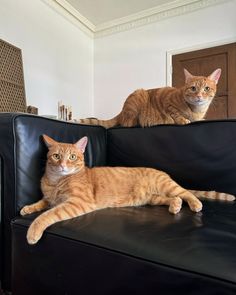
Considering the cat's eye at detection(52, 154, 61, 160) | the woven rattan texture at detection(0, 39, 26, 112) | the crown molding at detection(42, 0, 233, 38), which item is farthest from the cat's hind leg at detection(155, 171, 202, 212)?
the crown molding at detection(42, 0, 233, 38)

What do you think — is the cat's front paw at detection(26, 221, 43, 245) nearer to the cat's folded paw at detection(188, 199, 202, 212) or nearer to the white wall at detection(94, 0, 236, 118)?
the cat's folded paw at detection(188, 199, 202, 212)

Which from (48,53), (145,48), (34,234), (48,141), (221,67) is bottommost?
(34,234)

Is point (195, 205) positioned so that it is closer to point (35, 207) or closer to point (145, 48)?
point (35, 207)

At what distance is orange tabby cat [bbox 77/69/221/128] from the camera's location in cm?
148

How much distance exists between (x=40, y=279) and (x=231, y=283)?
1.92 feet

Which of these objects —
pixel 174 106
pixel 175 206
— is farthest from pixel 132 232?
pixel 174 106

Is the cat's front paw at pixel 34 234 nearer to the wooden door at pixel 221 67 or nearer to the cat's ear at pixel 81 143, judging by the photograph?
the cat's ear at pixel 81 143

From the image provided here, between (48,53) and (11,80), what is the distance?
791 millimetres

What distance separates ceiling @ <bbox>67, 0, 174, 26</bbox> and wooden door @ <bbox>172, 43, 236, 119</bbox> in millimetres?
863

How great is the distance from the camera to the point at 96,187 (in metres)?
1.10

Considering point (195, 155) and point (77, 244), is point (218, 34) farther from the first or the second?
point (77, 244)

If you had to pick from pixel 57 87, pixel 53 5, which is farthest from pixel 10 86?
pixel 53 5

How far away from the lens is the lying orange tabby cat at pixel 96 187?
988 mm

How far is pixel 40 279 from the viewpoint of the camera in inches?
30.9
